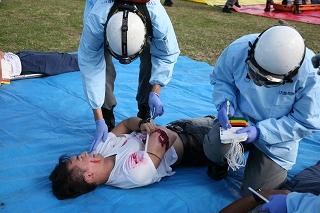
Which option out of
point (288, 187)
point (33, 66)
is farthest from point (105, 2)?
point (33, 66)

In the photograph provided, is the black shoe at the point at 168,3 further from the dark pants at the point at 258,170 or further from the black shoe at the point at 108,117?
the dark pants at the point at 258,170

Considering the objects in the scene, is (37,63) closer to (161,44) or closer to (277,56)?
(161,44)

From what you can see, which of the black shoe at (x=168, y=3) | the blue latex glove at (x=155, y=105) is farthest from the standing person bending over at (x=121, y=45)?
the black shoe at (x=168, y=3)

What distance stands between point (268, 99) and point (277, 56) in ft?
1.52

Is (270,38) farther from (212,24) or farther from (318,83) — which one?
(212,24)

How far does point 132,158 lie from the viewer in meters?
2.66

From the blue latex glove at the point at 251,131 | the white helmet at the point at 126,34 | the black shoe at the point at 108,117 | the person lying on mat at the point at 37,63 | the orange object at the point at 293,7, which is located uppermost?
the white helmet at the point at 126,34

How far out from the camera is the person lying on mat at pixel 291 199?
1651mm

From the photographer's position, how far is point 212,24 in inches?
323

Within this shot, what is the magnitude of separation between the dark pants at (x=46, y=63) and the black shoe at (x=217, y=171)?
235cm

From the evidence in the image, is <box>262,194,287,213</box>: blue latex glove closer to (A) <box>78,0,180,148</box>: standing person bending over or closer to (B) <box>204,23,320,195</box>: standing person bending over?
(B) <box>204,23,320,195</box>: standing person bending over

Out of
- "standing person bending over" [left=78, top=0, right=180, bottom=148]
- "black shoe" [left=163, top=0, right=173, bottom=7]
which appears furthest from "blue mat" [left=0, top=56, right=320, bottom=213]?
"black shoe" [left=163, top=0, right=173, bottom=7]

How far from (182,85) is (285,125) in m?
1.96

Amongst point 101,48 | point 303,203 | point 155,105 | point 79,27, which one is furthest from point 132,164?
point 79,27
